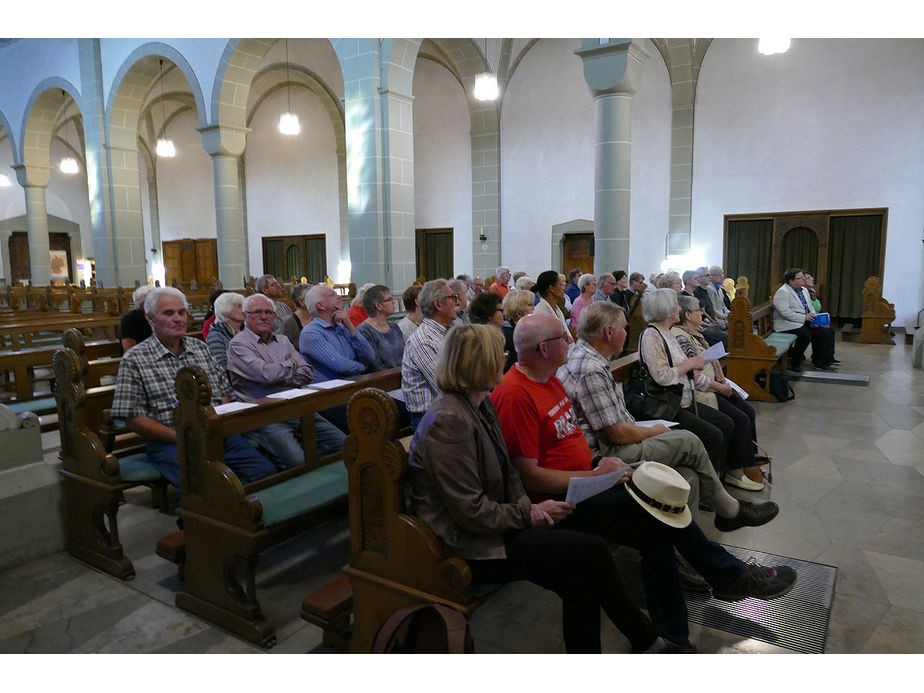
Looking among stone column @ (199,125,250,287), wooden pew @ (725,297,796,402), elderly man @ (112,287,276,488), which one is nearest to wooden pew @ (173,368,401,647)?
elderly man @ (112,287,276,488)

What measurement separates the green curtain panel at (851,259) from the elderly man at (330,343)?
1050cm

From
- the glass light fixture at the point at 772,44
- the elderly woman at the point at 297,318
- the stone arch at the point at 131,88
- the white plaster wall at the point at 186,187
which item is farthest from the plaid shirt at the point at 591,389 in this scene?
the white plaster wall at the point at 186,187

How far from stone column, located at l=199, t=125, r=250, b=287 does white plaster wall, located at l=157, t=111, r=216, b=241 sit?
29.5 ft

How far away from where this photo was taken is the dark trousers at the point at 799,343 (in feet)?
24.1

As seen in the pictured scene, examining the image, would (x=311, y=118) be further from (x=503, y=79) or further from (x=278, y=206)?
(x=503, y=79)

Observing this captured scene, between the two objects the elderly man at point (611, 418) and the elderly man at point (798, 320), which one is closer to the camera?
the elderly man at point (611, 418)

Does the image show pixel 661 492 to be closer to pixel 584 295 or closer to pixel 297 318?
pixel 297 318

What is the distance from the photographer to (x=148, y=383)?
2951 millimetres

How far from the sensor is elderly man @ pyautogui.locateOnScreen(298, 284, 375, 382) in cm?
387

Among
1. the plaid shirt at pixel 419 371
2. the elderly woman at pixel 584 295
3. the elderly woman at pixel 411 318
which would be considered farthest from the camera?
the elderly woman at pixel 584 295

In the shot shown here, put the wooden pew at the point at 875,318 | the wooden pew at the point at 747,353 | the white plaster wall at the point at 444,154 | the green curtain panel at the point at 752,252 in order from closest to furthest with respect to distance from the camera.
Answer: the wooden pew at the point at 747,353 → the wooden pew at the point at 875,318 → the green curtain panel at the point at 752,252 → the white plaster wall at the point at 444,154

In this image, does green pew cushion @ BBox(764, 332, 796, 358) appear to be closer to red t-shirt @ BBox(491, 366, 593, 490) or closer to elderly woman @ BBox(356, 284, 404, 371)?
elderly woman @ BBox(356, 284, 404, 371)

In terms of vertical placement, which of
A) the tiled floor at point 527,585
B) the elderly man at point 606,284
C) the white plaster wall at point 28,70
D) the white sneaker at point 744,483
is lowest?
the tiled floor at point 527,585

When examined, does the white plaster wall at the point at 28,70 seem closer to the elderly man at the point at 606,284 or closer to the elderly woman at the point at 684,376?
the elderly man at the point at 606,284
